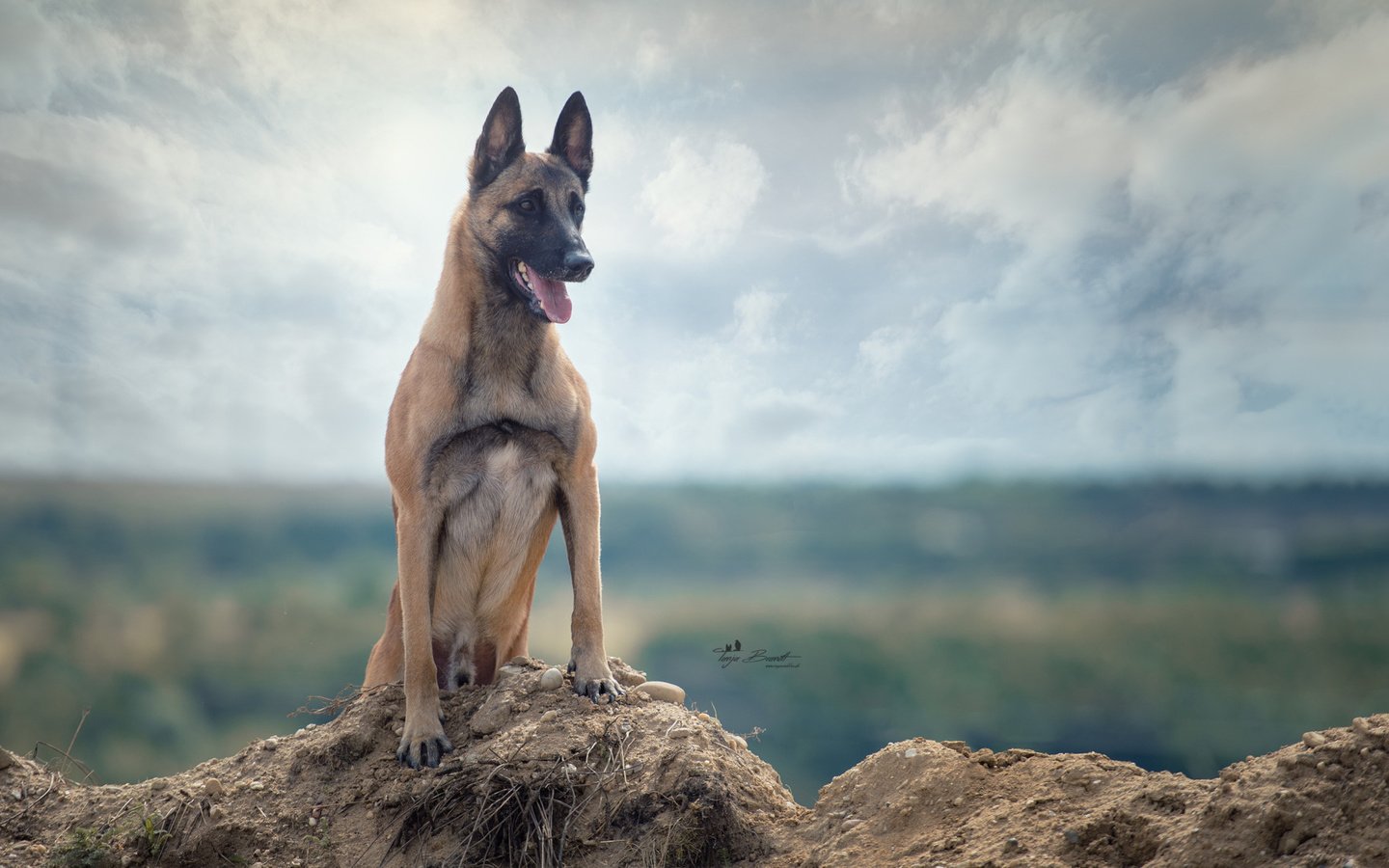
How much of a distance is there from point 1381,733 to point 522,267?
19.1ft

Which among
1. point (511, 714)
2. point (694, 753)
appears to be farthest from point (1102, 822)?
point (511, 714)

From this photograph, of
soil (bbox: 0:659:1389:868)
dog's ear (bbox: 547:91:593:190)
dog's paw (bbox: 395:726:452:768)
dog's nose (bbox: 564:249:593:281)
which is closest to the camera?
soil (bbox: 0:659:1389:868)

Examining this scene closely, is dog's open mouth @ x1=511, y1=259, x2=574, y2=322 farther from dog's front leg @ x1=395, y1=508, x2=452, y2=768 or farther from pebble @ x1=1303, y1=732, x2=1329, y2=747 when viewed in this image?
pebble @ x1=1303, y1=732, x2=1329, y2=747

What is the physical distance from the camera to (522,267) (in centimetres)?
745

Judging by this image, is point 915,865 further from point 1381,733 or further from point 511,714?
point 511,714

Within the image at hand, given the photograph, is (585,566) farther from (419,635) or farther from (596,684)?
(419,635)

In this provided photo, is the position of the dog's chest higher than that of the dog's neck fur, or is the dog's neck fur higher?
the dog's neck fur

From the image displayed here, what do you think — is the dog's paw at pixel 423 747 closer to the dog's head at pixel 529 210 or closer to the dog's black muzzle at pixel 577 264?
the dog's head at pixel 529 210

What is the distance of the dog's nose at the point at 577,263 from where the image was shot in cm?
726

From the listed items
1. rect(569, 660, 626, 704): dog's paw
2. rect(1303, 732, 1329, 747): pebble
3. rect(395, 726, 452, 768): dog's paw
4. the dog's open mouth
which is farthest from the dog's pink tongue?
rect(1303, 732, 1329, 747): pebble

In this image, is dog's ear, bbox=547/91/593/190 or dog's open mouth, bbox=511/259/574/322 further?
dog's ear, bbox=547/91/593/190

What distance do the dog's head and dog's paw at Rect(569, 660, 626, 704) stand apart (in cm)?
254

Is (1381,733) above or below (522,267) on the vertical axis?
below

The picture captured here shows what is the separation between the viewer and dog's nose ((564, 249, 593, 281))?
7.26 metres
